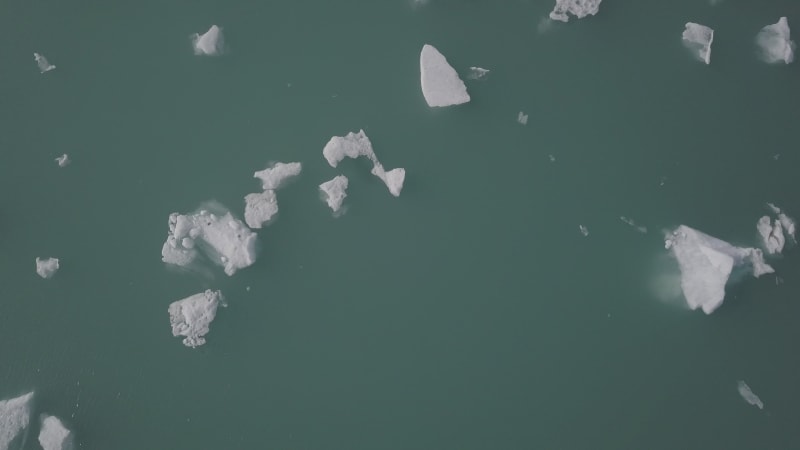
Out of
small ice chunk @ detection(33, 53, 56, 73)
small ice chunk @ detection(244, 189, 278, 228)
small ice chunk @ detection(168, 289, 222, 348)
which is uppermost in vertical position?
small ice chunk @ detection(33, 53, 56, 73)

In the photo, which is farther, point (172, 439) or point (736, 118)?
point (736, 118)

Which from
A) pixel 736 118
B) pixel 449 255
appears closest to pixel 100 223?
pixel 449 255

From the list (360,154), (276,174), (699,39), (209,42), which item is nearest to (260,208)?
(276,174)

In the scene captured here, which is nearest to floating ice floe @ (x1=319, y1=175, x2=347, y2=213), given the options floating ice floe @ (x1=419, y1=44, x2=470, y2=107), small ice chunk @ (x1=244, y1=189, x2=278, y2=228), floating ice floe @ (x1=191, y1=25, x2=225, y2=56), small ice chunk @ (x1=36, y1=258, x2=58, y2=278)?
small ice chunk @ (x1=244, y1=189, x2=278, y2=228)

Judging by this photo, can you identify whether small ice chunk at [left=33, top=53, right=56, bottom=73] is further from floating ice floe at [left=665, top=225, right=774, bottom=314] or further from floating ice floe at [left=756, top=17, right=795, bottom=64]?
floating ice floe at [left=756, top=17, right=795, bottom=64]

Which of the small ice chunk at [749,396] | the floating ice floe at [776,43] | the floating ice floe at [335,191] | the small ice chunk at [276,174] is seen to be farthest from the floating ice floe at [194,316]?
the floating ice floe at [776,43]

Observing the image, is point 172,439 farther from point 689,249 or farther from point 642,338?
point 689,249

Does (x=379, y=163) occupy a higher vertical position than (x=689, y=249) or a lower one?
higher
